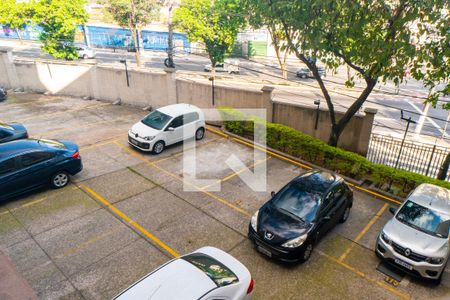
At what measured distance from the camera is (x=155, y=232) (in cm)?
965

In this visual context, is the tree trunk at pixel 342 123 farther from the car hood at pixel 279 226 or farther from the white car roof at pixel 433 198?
the car hood at pixel 279 226

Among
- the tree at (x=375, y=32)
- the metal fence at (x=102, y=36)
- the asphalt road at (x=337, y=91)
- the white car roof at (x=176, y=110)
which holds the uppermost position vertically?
the tree at (x=375, y=32)

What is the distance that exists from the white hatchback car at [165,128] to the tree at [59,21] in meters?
20.6

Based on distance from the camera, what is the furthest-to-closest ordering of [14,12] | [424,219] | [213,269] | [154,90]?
[14,12]
[154,90]
[424,219]
[213,269]

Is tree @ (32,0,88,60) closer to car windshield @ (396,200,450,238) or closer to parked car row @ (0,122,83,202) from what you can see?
parked car row @ (0,122,83,202)

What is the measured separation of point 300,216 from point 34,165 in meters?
9.01

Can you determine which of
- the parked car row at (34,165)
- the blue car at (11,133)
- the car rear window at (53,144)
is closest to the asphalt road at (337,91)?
the blue car at (11,133)

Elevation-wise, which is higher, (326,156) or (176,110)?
(176,110)

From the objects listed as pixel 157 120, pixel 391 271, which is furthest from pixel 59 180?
pixel 391 271

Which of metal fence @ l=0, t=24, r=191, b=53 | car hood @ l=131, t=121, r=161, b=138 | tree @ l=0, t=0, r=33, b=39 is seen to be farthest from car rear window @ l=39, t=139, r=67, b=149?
metal fence @ l=0, t=24, r=191, b=53

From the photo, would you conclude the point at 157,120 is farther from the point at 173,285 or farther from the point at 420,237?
the point at 420,237

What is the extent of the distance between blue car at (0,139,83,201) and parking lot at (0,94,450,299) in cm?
50

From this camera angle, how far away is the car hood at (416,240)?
27.0 ft

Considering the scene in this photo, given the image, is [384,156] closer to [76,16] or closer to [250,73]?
[76,16]
